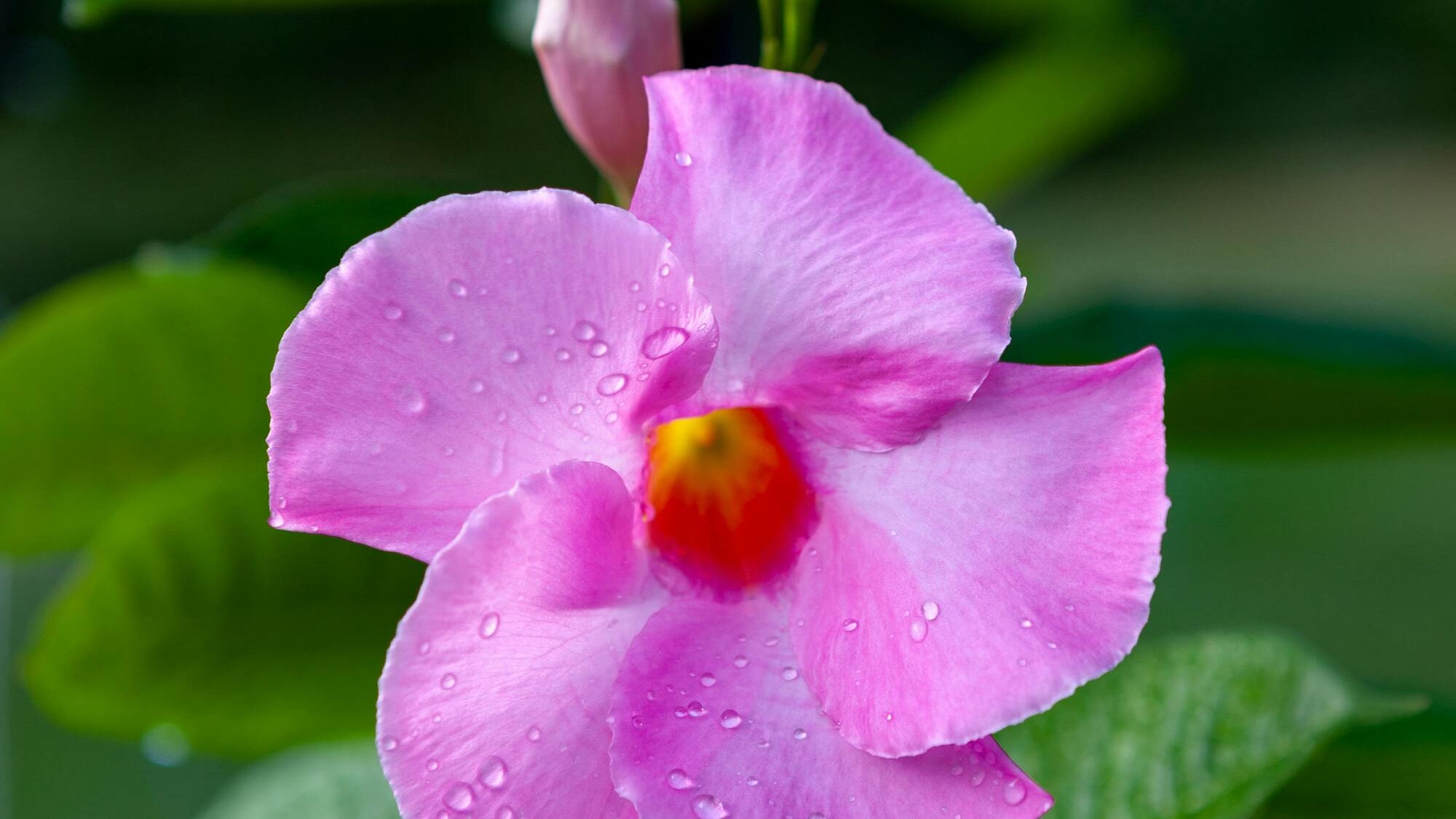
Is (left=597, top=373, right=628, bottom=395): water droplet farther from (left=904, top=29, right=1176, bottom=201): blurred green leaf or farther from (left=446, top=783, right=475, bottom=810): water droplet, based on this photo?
(left=904, top=29, right=1176, bottom=201): blurred green leaf

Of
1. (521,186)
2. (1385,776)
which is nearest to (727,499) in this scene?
(1385,776)

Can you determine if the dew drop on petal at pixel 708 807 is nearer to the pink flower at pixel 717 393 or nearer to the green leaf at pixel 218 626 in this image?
the pink flower at pixel 717 393

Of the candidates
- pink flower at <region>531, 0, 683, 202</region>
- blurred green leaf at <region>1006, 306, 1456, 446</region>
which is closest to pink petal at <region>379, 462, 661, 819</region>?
pink flower at <region>531, 0, 683, 202</region>

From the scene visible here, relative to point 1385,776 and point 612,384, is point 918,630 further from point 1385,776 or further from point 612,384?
point 1385,776

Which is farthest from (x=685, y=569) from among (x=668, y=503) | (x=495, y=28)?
(x=495, y=28)

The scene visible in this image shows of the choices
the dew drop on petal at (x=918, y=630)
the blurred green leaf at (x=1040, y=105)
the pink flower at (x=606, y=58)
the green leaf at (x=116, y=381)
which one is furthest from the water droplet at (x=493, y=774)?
the blurred green leaf at (x=1040, y=105)

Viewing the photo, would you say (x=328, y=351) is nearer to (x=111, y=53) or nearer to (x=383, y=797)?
(x=383, y=797)
